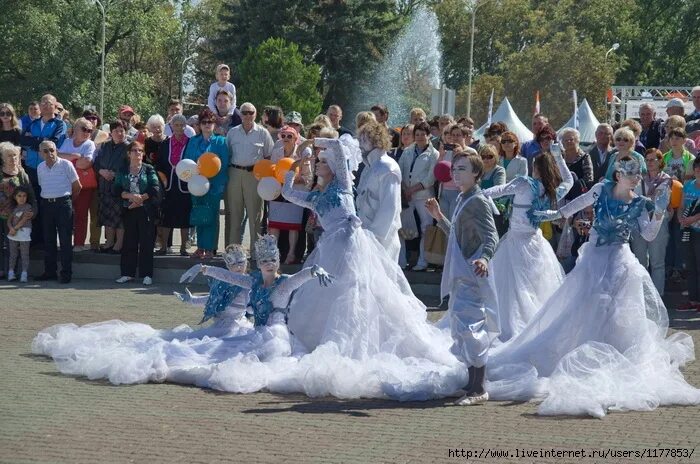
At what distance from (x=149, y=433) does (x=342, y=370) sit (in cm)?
197

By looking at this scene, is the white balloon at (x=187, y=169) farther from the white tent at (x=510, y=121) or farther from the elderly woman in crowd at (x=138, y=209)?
the white tent at (x=510, y=121)

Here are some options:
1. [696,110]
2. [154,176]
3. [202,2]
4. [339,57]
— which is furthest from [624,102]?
[202,2]

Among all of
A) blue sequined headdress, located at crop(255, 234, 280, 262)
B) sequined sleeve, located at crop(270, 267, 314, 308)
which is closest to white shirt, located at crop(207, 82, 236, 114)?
blue sequined headdress, located at crop(255, 234, 280, 262)

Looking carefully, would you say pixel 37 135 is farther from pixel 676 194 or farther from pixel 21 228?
pixel 676 194

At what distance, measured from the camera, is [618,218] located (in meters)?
9.87

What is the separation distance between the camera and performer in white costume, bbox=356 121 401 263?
10906 millimetres

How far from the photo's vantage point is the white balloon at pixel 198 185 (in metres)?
15.4

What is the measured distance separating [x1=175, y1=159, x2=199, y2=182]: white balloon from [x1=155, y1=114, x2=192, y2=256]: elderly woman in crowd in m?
0.41

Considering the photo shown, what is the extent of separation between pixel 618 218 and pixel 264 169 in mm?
6236

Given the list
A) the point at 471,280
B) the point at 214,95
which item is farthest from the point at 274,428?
the point at 214,95

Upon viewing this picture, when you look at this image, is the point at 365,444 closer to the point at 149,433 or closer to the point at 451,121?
the point at 149,433

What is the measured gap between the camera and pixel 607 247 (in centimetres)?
991

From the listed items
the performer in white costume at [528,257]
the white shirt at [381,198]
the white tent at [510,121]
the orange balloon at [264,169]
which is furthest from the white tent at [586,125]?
the white shirt at [381,198]

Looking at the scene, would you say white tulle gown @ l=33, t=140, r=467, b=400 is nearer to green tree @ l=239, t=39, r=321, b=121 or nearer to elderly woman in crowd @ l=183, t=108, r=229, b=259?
elderly woman in crowd @ l=183, t=108, r=229, b=259
